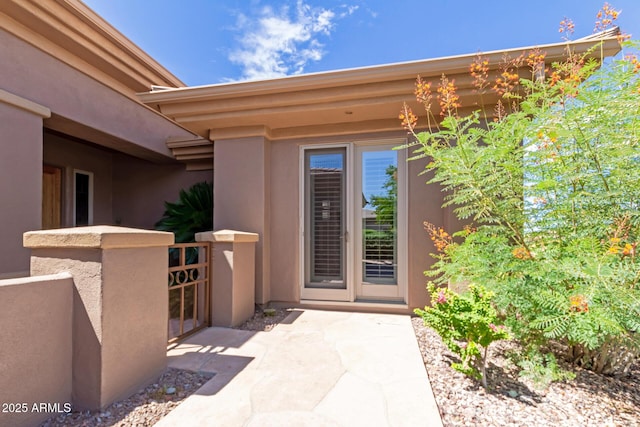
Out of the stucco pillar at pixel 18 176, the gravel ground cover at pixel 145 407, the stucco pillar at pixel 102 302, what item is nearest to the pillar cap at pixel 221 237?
the stucco pillar at pixel 102 302

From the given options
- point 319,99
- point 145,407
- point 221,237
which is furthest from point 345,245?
point 145,407

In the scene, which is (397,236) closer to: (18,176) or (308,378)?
(308,378)

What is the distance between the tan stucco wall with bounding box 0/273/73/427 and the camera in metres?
1.66

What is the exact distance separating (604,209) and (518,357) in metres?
1.42

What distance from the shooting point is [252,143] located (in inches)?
182

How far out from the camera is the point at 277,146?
15.8 ft

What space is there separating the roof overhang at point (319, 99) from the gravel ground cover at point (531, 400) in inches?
122

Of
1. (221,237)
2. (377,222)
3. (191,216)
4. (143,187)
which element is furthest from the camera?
(143,187)

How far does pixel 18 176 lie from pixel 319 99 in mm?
4169

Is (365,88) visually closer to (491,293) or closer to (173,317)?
(491,293)

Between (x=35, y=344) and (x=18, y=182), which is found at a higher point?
(x=18, y=182)

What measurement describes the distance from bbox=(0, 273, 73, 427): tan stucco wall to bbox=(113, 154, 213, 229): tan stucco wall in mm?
5277

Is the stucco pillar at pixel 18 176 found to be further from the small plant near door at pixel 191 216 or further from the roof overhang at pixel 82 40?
the small plant near door at pixel 191 216

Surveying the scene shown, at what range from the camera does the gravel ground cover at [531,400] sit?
1868mm
